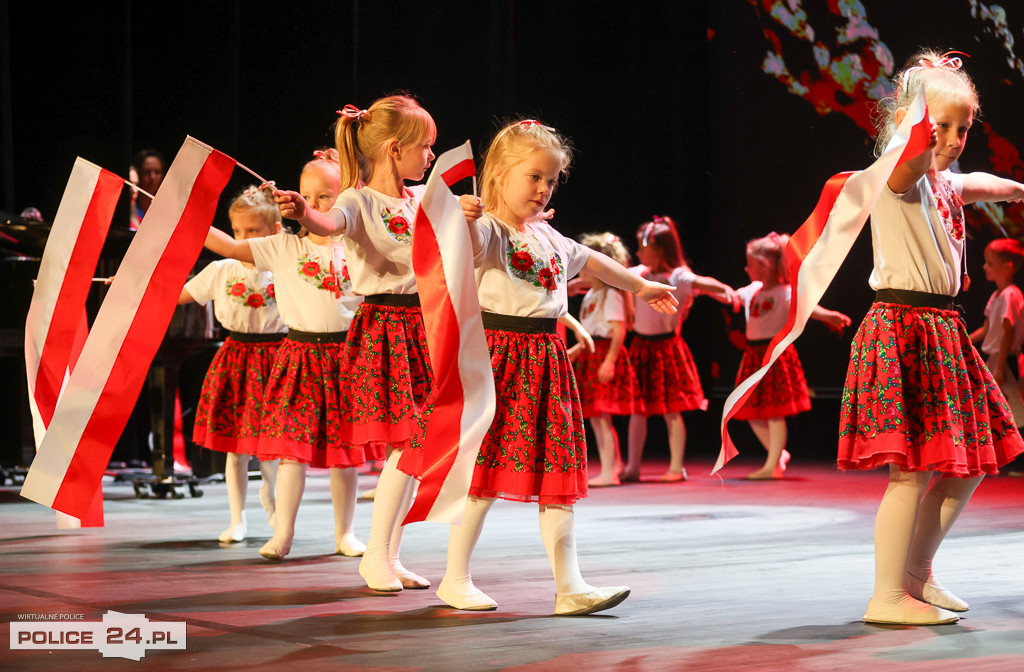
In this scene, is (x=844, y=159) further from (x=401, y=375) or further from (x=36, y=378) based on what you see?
(x=36, y=378)

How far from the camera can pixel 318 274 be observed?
3709 mm

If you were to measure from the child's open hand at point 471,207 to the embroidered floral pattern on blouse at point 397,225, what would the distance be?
577 mm

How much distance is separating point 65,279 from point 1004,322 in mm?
4998

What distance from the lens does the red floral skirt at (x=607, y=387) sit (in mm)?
6293

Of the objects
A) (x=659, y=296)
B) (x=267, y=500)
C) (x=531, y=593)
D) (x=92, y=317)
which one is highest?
(x=92, y=317)

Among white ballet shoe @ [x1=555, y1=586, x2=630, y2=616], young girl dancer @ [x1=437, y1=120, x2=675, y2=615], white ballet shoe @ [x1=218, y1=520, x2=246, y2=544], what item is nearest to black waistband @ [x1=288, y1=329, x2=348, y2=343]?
white ballet shoe @ [x1=218, y1=520, x2=246, y2=544]

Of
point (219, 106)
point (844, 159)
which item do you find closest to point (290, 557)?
point (219, 106)

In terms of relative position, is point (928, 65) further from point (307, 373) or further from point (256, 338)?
point (256, 338)

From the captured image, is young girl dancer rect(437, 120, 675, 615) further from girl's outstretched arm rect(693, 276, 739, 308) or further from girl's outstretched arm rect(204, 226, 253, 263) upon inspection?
girl's outstretched arm rect(693, 276, 739, 308)

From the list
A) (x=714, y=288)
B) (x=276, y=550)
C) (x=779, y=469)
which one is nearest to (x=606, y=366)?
(x=714, y=288)

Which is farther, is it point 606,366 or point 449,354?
point 606,366

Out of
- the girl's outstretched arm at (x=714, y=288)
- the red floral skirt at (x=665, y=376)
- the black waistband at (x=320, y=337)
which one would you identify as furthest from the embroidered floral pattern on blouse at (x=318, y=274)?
the red floral skirt at (x=665, y=376)

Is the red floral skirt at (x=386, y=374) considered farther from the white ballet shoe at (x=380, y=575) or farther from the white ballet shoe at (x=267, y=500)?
the white ballet shoe at (x=267, y=500)

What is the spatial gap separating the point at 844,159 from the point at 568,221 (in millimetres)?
1894
